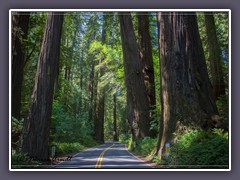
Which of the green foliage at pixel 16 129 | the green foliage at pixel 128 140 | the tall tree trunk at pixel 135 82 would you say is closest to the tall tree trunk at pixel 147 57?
the tall tree trunk at pixel 135 82

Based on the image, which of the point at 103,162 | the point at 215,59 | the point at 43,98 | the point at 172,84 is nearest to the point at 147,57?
the point at 215,59

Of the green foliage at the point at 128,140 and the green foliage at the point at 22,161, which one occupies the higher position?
the green foliage at the point at 22,161

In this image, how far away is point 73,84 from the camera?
2612 centimetres

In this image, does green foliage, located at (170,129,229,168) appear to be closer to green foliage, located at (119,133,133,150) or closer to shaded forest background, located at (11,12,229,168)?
shaded forest background, located at (11,12,229,168)

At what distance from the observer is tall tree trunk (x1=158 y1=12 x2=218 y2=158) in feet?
32.4

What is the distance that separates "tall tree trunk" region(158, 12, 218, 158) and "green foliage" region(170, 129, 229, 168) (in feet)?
1.71

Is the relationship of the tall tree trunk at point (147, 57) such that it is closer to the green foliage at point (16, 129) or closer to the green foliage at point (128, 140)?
the green foliage at point (128, 140)

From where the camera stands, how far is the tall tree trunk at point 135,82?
59.5 feet

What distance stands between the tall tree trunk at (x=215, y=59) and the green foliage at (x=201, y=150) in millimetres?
1534

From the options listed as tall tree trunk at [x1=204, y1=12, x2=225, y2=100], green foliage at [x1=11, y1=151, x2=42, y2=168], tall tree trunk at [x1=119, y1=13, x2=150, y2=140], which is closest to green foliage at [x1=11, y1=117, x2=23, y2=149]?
green foliage at [x1=11, y1=151, x2=42, y2=168]

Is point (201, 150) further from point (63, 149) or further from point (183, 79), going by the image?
point (63, 149)

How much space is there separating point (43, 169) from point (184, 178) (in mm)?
3268
